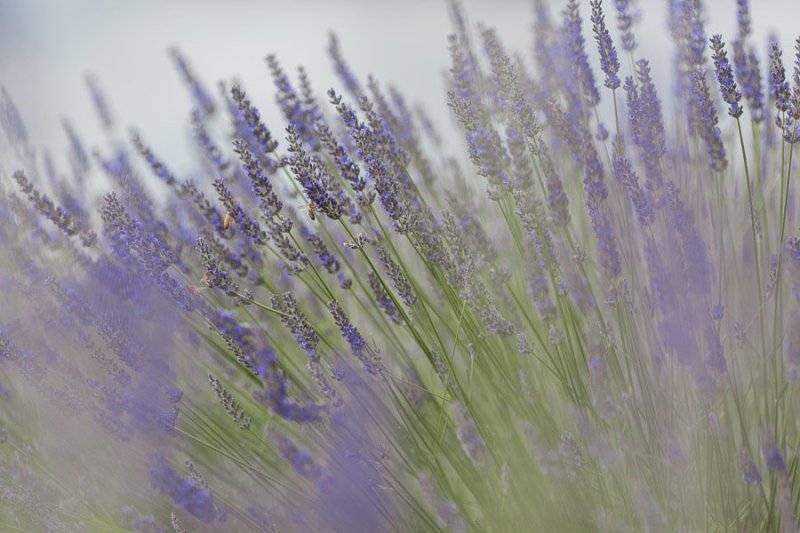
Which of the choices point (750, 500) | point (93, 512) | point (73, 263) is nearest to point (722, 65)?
point (750, 500)

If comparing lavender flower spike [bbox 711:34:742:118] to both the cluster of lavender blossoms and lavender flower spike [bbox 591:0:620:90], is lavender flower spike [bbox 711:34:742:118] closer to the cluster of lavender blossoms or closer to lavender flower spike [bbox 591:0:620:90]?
the cluster of lavender blossoms

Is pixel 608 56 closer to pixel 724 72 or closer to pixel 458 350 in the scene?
pixel 724 72

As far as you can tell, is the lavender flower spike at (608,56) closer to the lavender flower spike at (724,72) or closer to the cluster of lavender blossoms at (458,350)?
the cluster of lavender blossoms at (458,350)

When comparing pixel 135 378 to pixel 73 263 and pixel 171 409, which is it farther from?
pixel 73 263

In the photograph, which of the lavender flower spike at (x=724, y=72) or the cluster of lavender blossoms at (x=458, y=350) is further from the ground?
the lavender flower spike at (x=724, y=72)

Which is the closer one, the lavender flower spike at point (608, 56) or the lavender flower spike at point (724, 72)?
the lavender flower spike at point (724, 72)

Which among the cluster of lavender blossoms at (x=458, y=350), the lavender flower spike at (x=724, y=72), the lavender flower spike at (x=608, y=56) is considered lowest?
the cluster of lavender blossoms at (x=458, y=350)

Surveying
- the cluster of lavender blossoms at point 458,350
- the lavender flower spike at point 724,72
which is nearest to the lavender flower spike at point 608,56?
the cluster of lavender blossoms at point 458,350

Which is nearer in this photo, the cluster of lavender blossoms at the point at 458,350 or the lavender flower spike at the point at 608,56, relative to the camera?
the cluster of lavender blossoms at the point at 458,350

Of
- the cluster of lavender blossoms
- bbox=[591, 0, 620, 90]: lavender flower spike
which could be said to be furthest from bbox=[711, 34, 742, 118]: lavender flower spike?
bbox=[591, 0, 620, 90]: lavender flower spike
